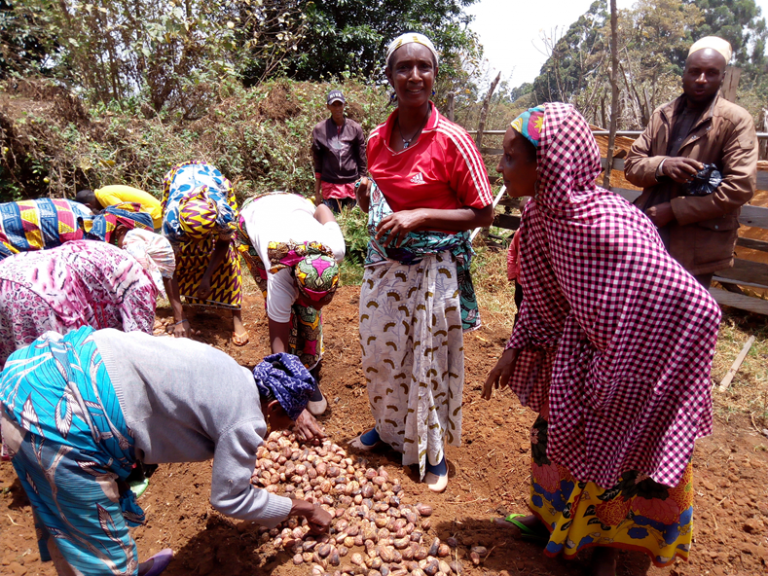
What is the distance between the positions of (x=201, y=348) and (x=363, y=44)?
A: 37.3 ft

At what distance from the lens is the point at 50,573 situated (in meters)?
2.12

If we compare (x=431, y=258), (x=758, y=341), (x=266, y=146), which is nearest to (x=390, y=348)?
(x=431, y=258)

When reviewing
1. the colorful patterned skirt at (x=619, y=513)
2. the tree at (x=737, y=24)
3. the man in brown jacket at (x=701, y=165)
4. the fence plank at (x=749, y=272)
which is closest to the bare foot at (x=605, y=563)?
the colorful patterned skirt at (x=619, y=513)

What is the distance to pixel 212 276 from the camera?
4.03m

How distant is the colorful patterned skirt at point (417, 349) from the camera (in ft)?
7.61

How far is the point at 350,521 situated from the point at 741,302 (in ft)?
13.2

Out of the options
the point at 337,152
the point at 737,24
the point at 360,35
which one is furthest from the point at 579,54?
the point at 737,24

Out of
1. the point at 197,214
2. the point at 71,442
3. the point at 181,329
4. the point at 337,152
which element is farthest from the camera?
the point at 337,152

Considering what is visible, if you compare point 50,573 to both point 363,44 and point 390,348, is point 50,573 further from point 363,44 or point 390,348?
point 363,44

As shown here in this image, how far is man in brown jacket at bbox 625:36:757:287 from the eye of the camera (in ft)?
8.54

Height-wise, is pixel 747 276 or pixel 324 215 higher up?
pixel 324 215

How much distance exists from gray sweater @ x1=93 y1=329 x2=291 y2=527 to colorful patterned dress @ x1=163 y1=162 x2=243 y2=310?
2063 millimetres

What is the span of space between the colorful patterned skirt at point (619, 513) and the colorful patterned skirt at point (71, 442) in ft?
4.90

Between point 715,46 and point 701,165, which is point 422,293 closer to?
point 701,165
